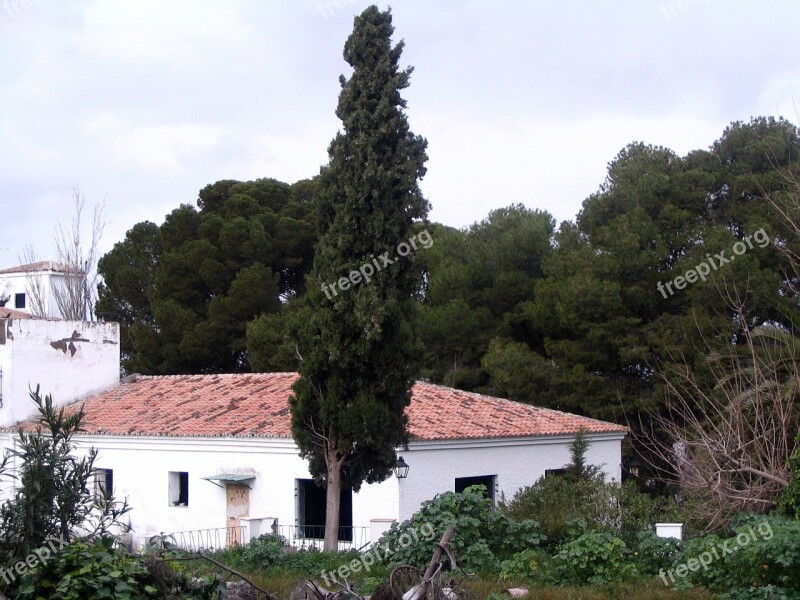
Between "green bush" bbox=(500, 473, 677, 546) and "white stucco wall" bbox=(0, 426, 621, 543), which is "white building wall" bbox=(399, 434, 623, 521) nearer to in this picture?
"white stucco wall" bbox=(0, 426, 621, 543)

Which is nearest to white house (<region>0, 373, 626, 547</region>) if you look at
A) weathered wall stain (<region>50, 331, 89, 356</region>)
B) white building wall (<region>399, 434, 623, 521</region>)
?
white building wall (<region>399, 434, 623, 521</region>)

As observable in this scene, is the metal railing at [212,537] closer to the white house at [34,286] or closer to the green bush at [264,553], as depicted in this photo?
the green bush at [264,553]

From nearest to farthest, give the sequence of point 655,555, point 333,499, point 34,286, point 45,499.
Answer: point 45,499 < point 655,555 < point 333,499 < point 34,286

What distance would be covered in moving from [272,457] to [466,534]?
6847 mm

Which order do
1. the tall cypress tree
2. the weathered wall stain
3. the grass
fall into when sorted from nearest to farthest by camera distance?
the grass → the tall cypress tree → the weathered wall stain

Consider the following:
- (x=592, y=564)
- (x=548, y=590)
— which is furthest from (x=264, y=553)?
(x=592, y=564)

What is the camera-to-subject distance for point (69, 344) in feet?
77.7

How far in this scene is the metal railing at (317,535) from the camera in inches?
674

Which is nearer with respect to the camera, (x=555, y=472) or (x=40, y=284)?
(x=555, y=472)

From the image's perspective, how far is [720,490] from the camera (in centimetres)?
1308

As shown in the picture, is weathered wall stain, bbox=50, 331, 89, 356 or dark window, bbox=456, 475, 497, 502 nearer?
dark window, bbox=456, 475, 497, 502

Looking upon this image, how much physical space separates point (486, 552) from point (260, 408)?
9.39 meters

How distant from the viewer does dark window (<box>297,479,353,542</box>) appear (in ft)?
59.4

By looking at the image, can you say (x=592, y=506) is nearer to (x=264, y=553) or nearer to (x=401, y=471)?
(x=401, y=471)
